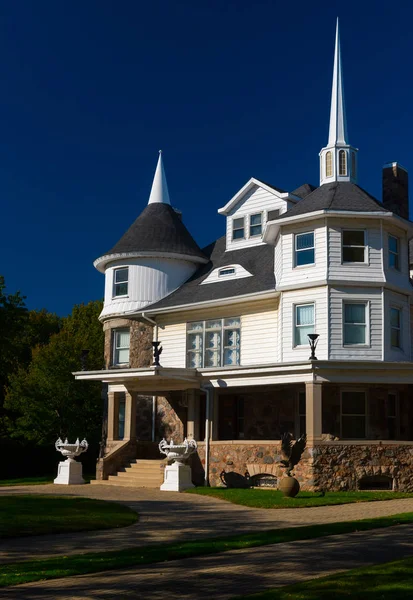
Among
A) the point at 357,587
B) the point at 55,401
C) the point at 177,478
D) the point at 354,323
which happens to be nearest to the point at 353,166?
the point at 354,323

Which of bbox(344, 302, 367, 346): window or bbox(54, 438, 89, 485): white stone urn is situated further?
bbox(54, 438, 89, 485): white stone urn

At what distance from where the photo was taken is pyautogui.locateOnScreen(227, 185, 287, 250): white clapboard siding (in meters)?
30.2

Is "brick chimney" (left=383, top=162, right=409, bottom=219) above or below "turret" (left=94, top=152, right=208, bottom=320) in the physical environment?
above

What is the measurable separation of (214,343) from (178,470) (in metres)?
6.19

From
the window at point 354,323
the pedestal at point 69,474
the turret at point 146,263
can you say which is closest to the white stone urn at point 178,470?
the pedestal at point 69,474

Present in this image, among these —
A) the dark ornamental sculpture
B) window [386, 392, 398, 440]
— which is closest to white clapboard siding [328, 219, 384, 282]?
window [386, 392, 398, 440]

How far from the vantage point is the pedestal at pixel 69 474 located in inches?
1029

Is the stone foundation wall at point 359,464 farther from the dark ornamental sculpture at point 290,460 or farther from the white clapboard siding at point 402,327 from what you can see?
the white clapboard siding at point 402,327

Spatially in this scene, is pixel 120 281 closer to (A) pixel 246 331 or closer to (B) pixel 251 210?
(B) pixel 251 210

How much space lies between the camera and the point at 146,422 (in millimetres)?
29875

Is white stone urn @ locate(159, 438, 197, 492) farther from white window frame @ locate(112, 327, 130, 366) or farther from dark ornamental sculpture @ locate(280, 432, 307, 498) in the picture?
white window frame @ locate(112, 327, 130, 366)

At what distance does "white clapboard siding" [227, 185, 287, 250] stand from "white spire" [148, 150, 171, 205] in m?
3.65

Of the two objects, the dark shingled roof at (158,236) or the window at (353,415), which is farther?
the dark shingled roof at (158,236)

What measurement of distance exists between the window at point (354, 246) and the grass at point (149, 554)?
485 inches
